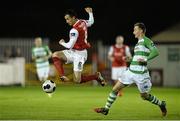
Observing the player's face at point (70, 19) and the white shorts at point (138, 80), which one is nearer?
the white shorts at point (138, 80)

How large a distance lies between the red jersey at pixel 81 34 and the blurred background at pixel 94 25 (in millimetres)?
16062

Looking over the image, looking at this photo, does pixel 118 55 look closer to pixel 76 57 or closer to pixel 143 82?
pixel 76 57

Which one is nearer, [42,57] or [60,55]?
[60,55]

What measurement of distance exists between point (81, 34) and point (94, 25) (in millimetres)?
24754

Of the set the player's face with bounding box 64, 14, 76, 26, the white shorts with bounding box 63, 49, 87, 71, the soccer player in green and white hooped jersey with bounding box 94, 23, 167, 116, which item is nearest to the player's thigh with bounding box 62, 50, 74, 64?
the white shorts with bounding box 63, 49, 87, 71

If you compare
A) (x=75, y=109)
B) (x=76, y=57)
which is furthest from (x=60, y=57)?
(x=75, y=109)

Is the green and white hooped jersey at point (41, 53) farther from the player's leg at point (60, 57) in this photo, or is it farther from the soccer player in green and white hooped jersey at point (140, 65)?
the soccer player in green and white hooped jersey at point (140, 65)

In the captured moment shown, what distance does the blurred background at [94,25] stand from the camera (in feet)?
118

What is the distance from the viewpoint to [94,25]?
43531 millimetres

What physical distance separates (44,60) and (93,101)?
6951mm

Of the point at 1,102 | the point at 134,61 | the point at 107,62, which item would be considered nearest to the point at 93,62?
the point at 107,62

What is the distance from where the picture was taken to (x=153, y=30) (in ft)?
143

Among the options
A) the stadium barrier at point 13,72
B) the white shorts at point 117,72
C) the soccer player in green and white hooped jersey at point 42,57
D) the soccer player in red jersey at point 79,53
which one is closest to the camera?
the soccer player in red jersey at point 79,53

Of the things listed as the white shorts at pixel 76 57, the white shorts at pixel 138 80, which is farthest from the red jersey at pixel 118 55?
the white shorts at pixel 138 80
